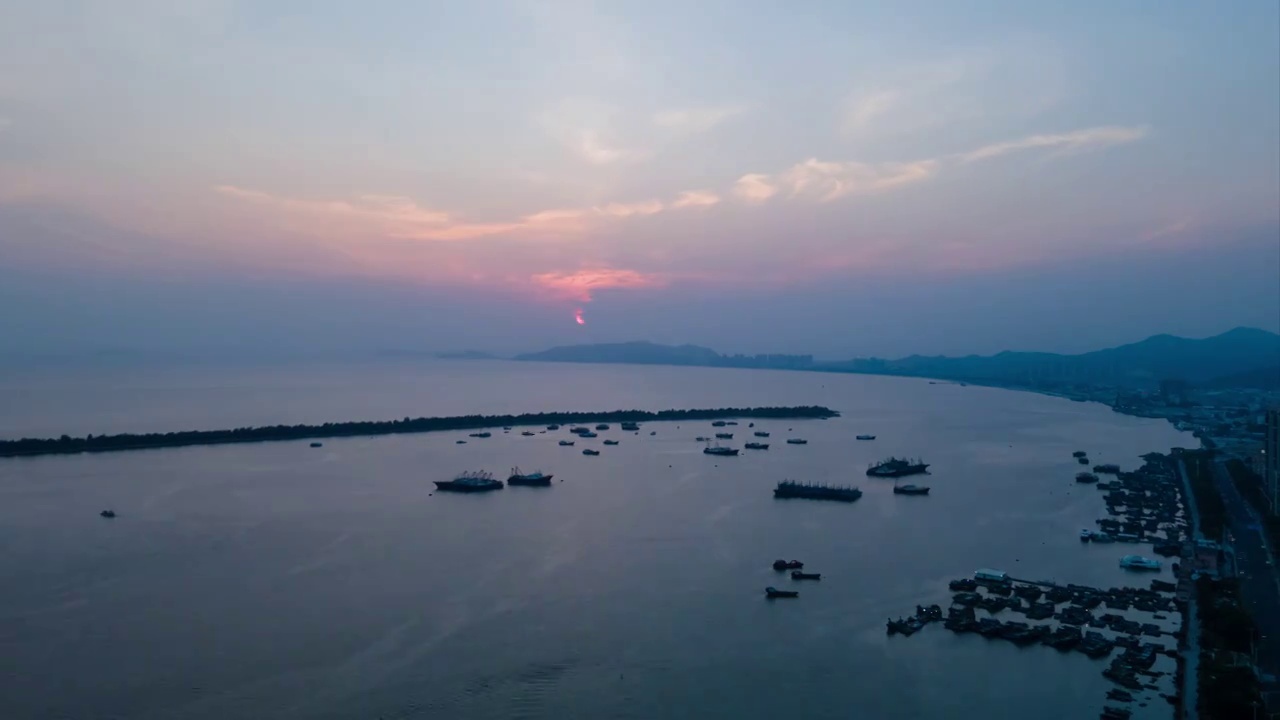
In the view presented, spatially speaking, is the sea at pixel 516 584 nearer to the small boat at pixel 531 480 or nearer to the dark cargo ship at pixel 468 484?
the small boat at pixel 531 480

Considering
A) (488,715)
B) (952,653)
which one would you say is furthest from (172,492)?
(952,653)

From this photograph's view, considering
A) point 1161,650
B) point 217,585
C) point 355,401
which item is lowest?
point 1161,650

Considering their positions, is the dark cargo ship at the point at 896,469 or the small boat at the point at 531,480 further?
the dark cargo ship at the point at 896,469

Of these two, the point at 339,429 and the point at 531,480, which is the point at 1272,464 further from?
the point at 339,429

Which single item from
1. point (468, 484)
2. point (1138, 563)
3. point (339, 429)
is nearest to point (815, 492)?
point (1138, 563)

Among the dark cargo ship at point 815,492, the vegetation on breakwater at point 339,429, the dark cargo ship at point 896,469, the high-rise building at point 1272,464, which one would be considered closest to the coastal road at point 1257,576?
the high-rise building at point 1272,464

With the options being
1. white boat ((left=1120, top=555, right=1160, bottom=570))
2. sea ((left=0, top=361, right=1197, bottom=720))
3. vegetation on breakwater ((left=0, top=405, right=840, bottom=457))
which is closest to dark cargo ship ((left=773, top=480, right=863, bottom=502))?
sea ((left=0, top=361, right=1197, bottom=720))

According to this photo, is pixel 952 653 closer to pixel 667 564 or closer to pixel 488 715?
pixel 667 564
